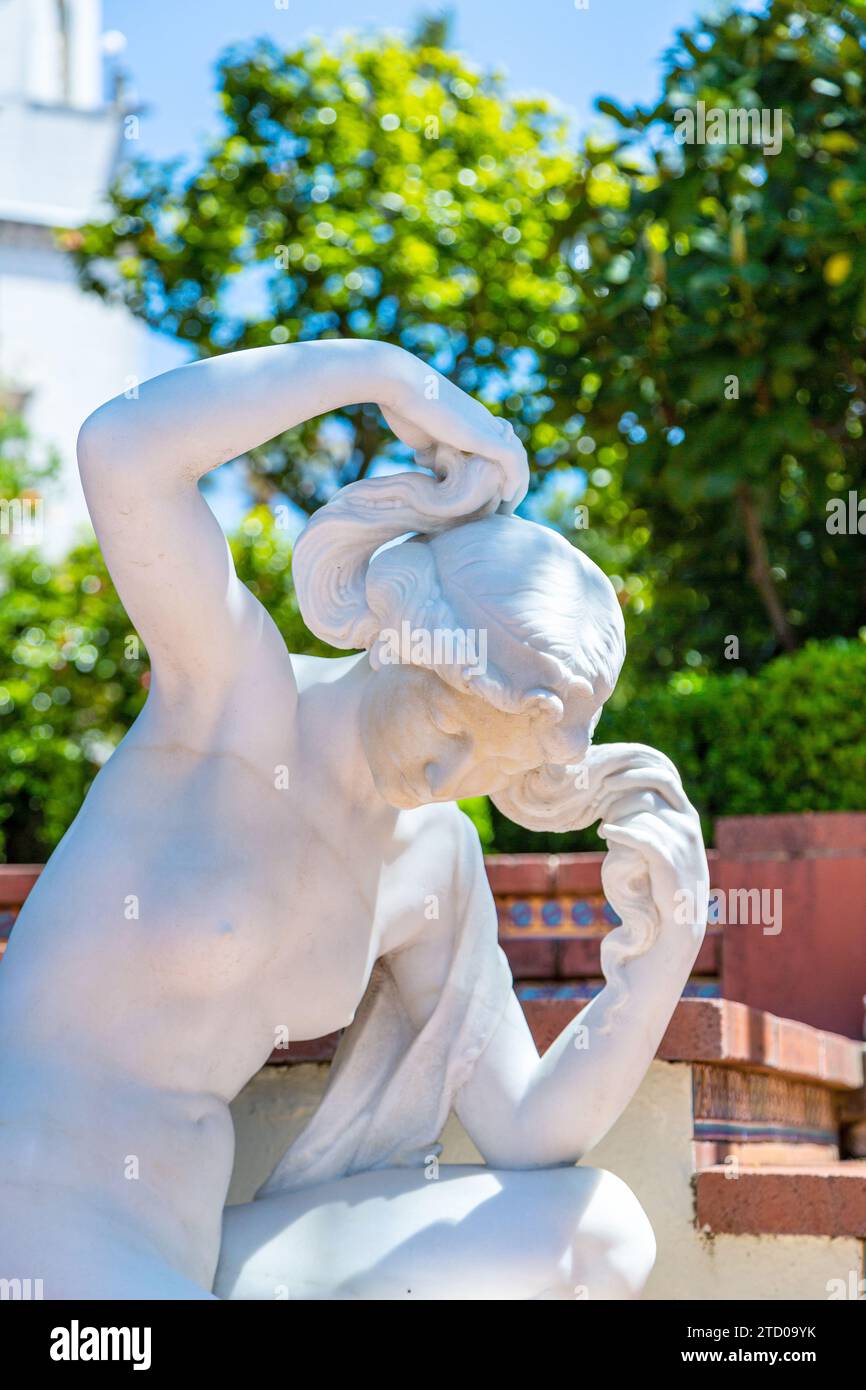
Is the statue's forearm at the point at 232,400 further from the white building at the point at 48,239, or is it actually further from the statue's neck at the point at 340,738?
the white building at the point at 48,239

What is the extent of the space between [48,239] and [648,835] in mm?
16991

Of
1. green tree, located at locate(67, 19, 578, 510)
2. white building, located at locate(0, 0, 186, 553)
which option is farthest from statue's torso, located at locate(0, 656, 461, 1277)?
white building, located at locate(0, 0, 186, 553)

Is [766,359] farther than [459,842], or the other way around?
[766,359]

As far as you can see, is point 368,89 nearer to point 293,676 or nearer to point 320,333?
point 320,333

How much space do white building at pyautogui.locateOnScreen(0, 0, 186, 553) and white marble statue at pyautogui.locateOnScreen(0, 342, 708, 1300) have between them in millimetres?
15372

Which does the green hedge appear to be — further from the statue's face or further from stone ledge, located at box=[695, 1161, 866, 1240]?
the statue's face

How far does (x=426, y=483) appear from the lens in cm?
255

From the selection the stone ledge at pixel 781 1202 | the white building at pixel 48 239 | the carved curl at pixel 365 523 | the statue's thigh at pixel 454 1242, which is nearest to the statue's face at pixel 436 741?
the carved curl at pixel 365 523

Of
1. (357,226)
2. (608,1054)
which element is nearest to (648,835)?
(608,1054)

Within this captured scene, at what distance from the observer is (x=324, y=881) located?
8.61 feet

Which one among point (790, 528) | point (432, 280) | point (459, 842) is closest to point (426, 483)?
point (459, 842)

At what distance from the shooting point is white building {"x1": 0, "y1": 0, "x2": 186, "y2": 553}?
1817 centimetres

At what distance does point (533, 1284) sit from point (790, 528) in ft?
17.7

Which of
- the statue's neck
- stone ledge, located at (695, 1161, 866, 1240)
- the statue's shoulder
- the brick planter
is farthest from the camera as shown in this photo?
the brick planter
